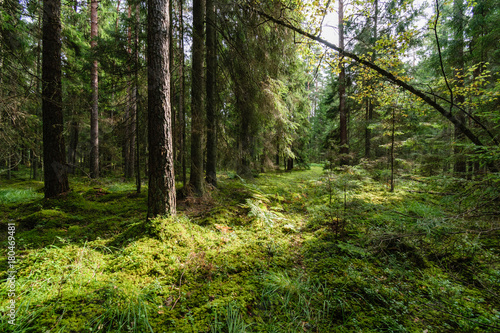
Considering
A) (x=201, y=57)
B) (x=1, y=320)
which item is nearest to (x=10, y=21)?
(x=201, y=57)

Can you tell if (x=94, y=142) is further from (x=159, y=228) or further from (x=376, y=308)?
(x=376, y=308)

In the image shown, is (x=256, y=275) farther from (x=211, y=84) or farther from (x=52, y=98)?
(x=52, y=98)

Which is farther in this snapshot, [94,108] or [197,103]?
[94,108]

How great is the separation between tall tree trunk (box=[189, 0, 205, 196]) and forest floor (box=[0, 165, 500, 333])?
6.55 ft

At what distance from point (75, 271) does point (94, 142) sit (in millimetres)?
10529

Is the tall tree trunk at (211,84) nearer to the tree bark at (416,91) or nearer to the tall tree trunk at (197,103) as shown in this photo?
the tall tree trunk at (197,103)

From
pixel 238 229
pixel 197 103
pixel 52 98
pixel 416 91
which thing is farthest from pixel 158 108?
pixel 416 91

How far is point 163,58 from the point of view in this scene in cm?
388

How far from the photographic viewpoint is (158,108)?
12.6ft

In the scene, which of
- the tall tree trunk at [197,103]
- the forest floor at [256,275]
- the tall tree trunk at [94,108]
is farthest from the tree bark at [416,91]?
the tall tree trunk at [94,108]

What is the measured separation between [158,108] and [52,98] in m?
4.31

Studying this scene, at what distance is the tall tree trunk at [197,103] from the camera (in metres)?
6.18

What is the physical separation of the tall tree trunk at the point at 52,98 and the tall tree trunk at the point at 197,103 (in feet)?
12.1

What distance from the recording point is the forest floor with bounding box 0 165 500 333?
7.12 ft
